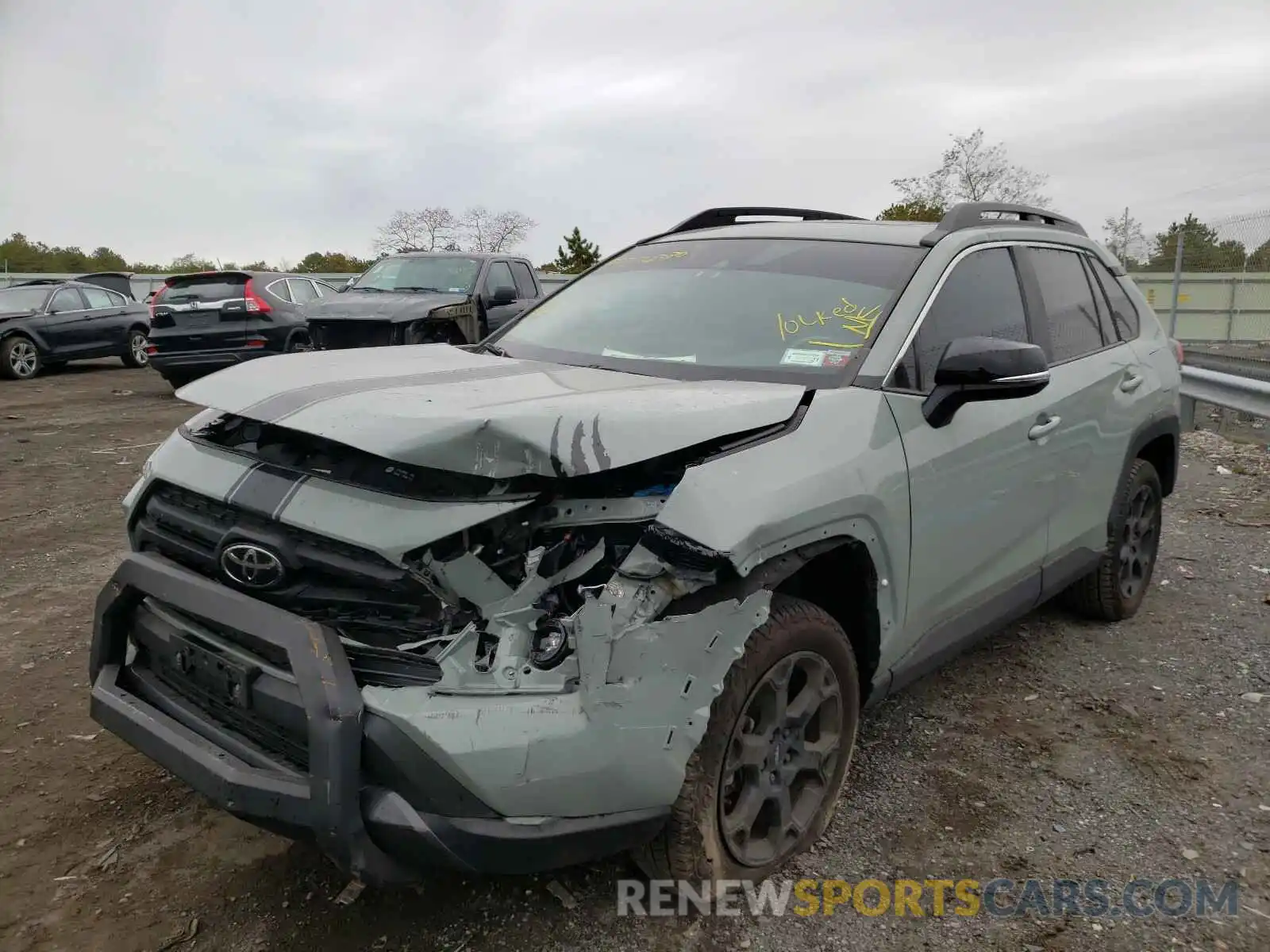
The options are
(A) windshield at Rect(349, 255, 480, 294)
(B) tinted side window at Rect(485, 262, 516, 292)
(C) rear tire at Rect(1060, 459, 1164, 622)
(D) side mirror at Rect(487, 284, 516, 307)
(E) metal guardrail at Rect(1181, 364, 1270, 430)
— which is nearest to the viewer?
(C) rear tire at Rect(1060, 459, 1164, 622)

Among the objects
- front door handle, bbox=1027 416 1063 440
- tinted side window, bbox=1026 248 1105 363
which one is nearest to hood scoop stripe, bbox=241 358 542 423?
front door handle, bbox=1027 416 1063 440

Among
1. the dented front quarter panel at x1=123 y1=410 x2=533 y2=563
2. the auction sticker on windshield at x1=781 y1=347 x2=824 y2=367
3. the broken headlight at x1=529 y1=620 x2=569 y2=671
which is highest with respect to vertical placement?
the auction sticker on windshield at x1=781 y1=347 x2=824 y2=367

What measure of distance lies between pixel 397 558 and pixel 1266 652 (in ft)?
12.8

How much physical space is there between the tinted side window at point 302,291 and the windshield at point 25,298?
473cm

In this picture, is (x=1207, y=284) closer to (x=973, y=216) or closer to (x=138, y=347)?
(x=973, y=216)

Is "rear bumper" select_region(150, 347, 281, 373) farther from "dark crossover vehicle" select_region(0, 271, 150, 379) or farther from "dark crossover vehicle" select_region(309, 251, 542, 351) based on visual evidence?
"dark crossover vehicle" select_region(0, 271, 150, 379)

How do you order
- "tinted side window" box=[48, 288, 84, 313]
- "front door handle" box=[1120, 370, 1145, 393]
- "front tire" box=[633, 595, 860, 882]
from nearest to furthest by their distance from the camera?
"front tire" box=[633, 595, 860, 882], "front door handle" box=[1120, 370, 1145, 393], "tinted side window" box=[48, 288, 84, 313]

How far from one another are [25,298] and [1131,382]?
1582 cm

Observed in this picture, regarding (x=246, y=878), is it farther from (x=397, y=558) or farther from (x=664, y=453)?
(x=664, y=453)

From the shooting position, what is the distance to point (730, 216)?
14.1 ft

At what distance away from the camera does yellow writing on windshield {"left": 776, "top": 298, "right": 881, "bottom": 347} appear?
2.86 meters

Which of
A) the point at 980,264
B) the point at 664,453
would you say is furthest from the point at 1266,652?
the point at 664,453

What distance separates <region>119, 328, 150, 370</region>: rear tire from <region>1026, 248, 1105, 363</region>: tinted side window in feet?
A: 49.9

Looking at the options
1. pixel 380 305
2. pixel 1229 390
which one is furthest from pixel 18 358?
pixel 1229 390
